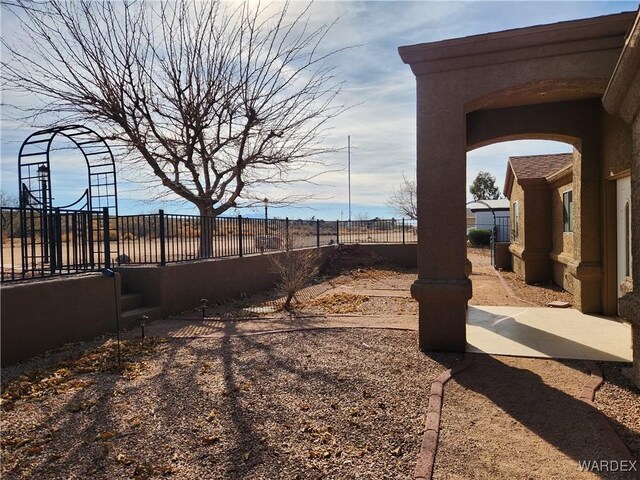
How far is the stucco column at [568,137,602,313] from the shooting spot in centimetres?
782

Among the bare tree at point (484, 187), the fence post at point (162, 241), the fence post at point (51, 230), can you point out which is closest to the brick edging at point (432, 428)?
the fence post at point (162, 241)

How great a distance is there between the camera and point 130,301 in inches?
325

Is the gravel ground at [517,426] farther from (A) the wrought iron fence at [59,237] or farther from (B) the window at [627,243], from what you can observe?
(A) the wrought iron fence at [59,237]

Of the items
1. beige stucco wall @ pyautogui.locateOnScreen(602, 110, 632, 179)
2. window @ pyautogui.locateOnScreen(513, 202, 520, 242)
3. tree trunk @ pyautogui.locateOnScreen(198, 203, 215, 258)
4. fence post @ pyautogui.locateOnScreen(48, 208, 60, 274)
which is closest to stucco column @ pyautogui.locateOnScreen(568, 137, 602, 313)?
beige stucco wall @ pyautogui.locateOnScreen(602, 110, 632, 179)

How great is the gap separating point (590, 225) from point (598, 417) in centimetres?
516

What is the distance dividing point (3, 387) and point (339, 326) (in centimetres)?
469

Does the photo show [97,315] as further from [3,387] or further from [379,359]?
[379,359]

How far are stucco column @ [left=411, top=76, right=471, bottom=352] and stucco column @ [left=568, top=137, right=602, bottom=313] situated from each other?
3660 mm

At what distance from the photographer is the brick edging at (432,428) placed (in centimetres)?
300

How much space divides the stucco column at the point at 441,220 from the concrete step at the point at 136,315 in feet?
17.1

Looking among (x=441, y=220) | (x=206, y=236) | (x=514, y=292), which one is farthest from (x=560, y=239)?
(x=206, y=236)

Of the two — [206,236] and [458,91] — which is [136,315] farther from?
[458,91]

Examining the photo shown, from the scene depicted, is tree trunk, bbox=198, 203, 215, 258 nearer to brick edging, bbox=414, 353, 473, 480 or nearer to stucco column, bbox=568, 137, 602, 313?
brick edging, bbox=414, 353, 473, 480

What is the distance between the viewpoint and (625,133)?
6656mm
